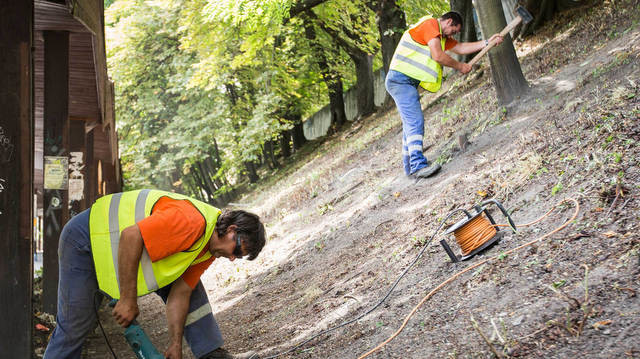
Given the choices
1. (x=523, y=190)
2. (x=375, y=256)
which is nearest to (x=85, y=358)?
(x=375, y=256)

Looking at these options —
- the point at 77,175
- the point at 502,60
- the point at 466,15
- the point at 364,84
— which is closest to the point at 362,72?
the point at 364,84

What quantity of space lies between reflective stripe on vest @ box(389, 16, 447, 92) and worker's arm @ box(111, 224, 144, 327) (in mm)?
4510

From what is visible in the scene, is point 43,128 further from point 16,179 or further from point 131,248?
point 131,248

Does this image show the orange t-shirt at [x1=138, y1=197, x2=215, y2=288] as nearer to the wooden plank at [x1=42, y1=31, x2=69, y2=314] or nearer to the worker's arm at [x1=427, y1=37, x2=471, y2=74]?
the wooden plank at [x1=42, y1=31, x2=69, y2=314]

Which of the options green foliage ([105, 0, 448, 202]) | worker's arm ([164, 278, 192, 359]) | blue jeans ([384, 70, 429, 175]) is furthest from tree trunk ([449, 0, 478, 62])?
worker's arm ([164, 278, 192, 359])

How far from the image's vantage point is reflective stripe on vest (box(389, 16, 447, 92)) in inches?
256

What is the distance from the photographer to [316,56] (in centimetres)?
1850

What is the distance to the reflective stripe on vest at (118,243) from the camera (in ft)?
10.6

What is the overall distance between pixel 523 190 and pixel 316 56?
14808 mm

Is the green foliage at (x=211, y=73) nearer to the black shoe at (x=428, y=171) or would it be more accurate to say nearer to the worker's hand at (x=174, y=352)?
the black shoe at (x=428, y=171)

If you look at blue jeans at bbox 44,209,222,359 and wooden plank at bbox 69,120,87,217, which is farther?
wooden plank at bbox 69,120,87,217

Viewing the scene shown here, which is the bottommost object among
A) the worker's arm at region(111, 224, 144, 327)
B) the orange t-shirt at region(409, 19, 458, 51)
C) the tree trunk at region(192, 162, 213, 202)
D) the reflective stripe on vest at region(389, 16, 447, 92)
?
the tree trunk at region(192, 162, 213, 202)

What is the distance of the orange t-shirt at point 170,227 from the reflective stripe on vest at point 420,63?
415cm

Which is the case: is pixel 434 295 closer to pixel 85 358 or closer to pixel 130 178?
pixel 85 358
